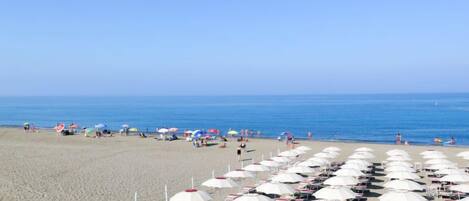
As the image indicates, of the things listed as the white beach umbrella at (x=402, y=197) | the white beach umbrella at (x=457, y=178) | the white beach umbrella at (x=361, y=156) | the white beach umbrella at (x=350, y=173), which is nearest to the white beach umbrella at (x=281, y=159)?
the white beach umbrella at (x=361, y=156)

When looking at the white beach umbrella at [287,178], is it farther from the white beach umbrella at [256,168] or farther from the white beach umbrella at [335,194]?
the white beach umbrella at [335,194]

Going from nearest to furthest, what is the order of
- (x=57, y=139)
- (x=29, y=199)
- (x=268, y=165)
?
(x=29, y=199), (x=268, y=165), (x=57, y=139)

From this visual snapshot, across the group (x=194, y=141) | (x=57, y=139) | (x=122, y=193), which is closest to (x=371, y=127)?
Answer: (x=194, y=141)

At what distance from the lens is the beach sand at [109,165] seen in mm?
21141

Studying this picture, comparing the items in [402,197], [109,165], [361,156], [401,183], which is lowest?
[109,165]

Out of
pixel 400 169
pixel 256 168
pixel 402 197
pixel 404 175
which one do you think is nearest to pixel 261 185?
pixel 256 168

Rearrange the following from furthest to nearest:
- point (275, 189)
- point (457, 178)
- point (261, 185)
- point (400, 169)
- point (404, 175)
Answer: point (400, 169) → point (404, 175) → point (457, 178) → point (261, 185) → point (275, 189)

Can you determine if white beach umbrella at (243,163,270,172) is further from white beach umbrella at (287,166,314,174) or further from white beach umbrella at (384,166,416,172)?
white beach umbrella at (384,166,416,172)

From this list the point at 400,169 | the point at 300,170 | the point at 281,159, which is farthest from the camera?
the point at 281,159

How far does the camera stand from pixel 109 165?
92.9ft

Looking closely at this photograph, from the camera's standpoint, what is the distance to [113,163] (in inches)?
1145

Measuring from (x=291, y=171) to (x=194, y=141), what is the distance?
59.0ft

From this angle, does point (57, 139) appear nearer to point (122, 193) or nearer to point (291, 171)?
point (122, 193)

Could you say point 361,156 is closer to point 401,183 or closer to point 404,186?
point 401,183
